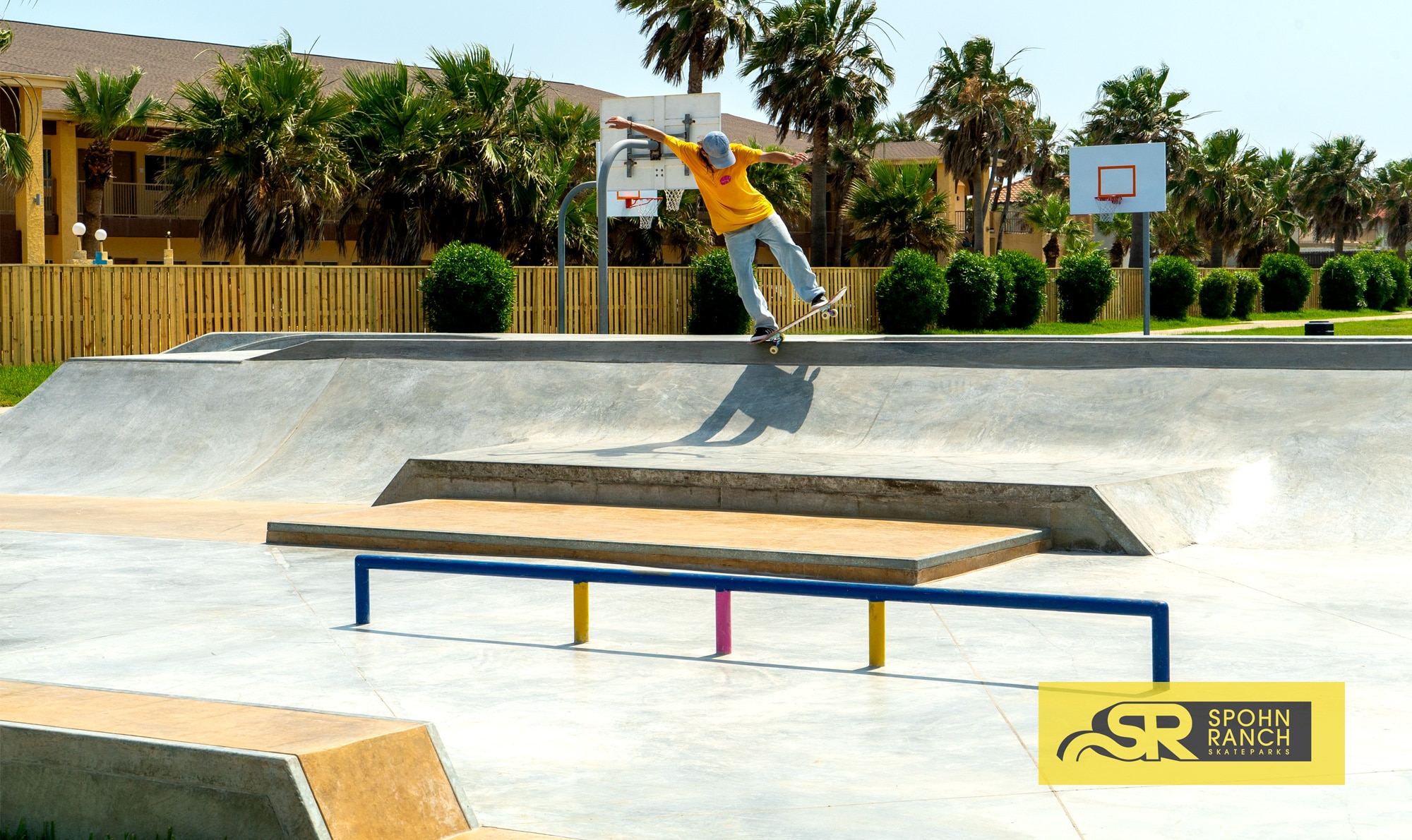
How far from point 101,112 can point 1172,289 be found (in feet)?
96.3

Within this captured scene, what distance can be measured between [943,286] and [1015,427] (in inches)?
798

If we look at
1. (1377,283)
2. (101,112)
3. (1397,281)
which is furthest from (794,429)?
(1397,281)

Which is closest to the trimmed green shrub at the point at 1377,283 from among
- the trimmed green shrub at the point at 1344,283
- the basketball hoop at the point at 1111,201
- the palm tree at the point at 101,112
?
the trimmed green shrub at the point at 1344,283

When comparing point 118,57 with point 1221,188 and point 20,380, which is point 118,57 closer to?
point 20,380

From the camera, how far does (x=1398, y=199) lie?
75.7 m

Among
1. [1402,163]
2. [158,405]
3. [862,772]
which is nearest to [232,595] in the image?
[862,772]

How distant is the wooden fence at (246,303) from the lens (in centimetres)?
2258

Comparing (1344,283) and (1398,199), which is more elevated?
(1398,199)

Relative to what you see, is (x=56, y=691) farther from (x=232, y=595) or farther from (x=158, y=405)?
(x=158, y=405)

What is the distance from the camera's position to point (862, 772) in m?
4.15

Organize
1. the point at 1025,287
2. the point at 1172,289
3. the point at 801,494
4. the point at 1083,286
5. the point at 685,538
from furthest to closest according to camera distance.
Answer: the point at 1172,289 < the point at 1083,286 < the point at 1025,287 < the point at 801,494 < the point at 685,538

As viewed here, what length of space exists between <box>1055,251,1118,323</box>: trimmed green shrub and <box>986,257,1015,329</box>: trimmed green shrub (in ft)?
16.0

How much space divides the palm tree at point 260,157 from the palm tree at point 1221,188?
38057mm

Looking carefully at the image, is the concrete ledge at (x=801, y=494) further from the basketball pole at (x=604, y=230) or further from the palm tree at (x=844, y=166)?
the palm tree at (x=844, y=166)
